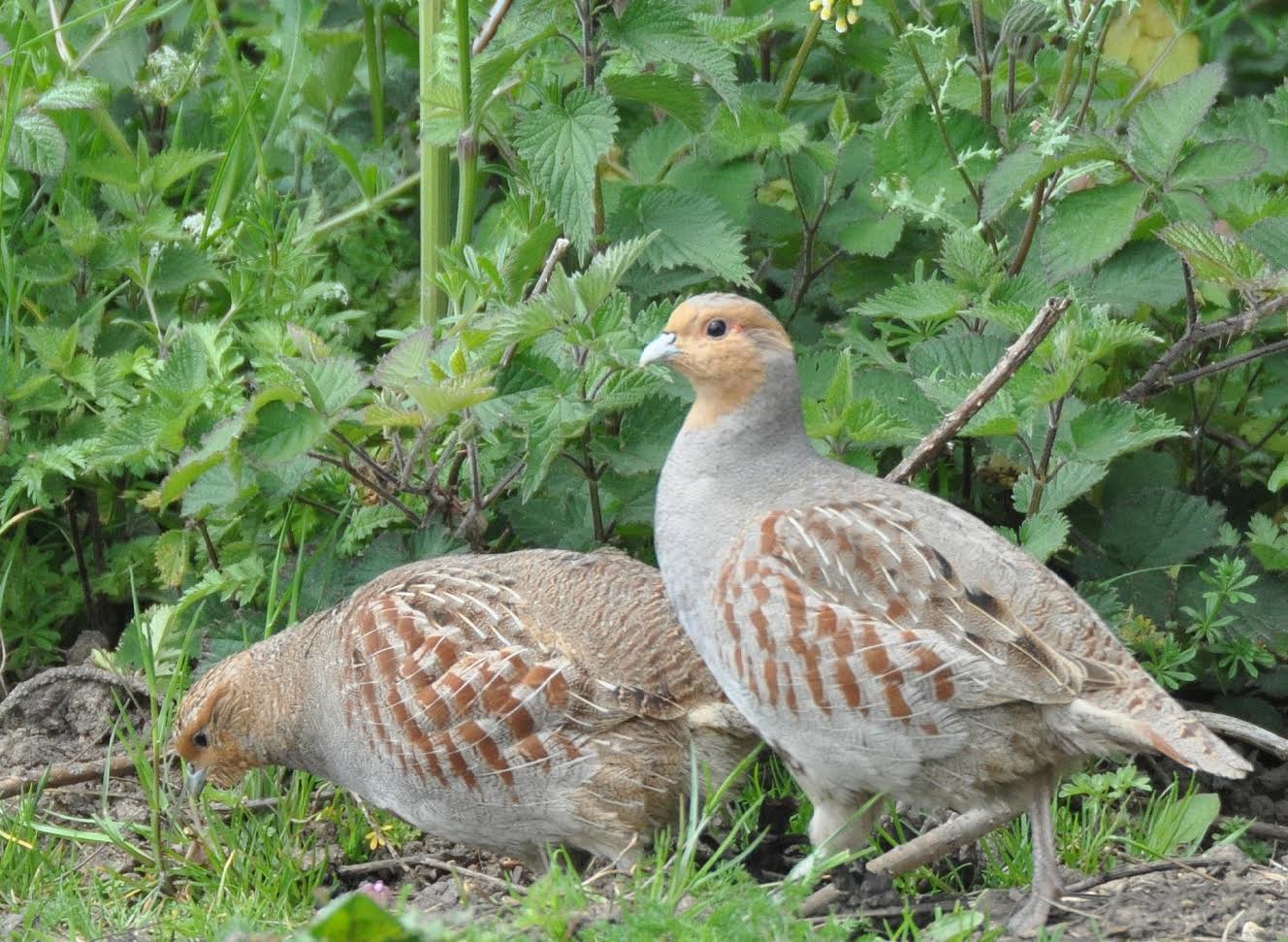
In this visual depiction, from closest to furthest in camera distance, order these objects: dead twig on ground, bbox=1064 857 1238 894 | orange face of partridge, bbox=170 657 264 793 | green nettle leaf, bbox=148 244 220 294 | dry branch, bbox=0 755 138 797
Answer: dead twig on ground, bbox=1064 857 1238 894 < orange face of partridge, bbox=170 657 264 793 < dry branch, bbox=0 755 138 797 < green nettle leaf, bbox=148 244 220 294

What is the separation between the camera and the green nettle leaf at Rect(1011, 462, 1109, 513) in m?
4.77

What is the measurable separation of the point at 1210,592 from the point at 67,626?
3783 millimetres

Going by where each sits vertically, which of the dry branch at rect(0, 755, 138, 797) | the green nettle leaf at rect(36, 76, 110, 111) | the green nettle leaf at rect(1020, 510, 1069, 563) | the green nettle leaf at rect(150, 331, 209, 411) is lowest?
the dry branch at rect(0, 755, 138, 797)

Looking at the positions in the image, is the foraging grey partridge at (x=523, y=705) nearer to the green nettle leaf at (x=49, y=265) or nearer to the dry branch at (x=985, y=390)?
the dry branch at (x=985, y=390)

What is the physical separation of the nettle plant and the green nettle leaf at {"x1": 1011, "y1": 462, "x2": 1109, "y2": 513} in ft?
0.04

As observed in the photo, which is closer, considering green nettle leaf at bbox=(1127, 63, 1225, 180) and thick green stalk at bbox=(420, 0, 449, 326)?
green nettle leaf at bbox=(1127, 63, 1225, 180)

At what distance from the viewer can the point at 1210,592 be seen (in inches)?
196

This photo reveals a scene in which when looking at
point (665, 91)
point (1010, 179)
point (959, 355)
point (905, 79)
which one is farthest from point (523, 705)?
point (905, 79)

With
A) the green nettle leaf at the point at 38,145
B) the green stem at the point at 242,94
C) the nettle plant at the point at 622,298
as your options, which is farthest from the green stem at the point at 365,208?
the green nettle leaf at the point at 38,145

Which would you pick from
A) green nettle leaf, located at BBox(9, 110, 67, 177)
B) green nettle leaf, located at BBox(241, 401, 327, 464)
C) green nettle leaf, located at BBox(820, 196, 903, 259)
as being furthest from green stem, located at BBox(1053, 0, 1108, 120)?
green nettle leaf, located at BBox(9, 110, 67, 177)

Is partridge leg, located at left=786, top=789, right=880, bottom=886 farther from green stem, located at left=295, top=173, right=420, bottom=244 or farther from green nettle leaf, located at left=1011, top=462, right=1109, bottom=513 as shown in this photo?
green stem, located at left=295, top=173, right=420, bottom=244

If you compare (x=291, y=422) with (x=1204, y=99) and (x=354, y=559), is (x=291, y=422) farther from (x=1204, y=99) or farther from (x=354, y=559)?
(x=1204, y=99)

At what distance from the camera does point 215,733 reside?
4.96m

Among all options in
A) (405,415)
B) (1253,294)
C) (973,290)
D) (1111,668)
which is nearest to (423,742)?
(405,415)
